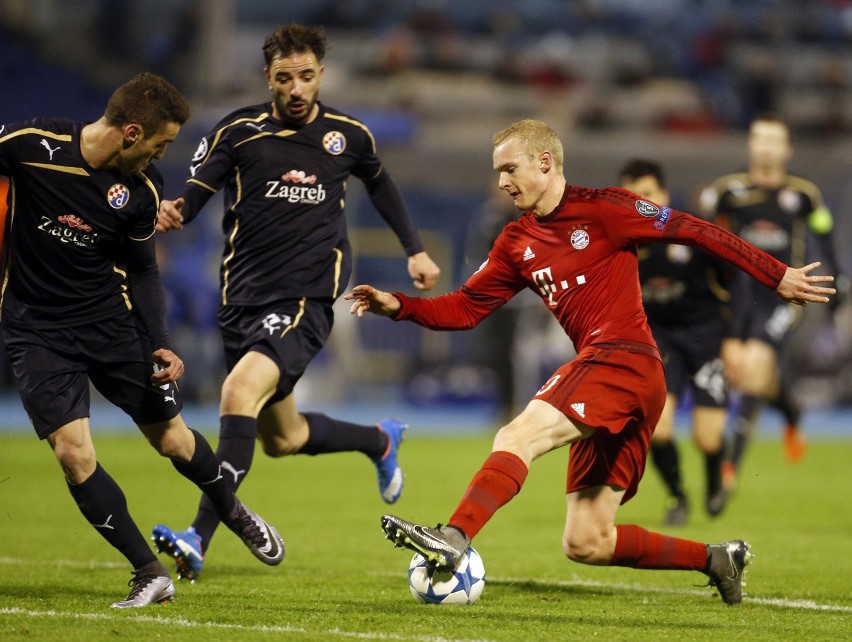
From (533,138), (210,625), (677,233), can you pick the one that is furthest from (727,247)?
(210,625)

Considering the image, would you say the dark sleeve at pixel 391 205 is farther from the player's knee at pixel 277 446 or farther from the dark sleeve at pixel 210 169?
the player's knee at pixel 277 446

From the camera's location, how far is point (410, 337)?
2123 centimetres

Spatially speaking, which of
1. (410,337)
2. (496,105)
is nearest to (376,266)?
(410,337)

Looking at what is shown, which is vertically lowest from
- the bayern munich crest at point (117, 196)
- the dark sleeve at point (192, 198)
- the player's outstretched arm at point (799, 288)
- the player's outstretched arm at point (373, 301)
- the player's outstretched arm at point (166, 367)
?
the player's outstretched arm at point (166, 367)

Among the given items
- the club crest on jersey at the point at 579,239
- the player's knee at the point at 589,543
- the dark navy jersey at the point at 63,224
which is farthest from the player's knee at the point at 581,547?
the dark navy jersey at the point at 63,224

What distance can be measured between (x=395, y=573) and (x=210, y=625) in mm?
1915

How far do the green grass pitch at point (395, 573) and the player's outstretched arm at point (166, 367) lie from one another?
92 centimetres

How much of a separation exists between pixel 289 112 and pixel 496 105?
17467 millimetres

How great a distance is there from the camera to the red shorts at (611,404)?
5273 mm

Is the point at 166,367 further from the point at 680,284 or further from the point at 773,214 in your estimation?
the point at 773,214

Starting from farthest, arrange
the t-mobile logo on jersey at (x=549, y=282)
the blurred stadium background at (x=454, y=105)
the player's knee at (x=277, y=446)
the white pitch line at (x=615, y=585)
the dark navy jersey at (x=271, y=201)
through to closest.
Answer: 1. the blurred stadium background at (x=454, y=105)
2. the player's knee at (x=277, y=446)
3. the dark navy jersey at (x=271, y=201)
4. the white pitch line at (x=615, y=585)
5. the t-mobile logo on jersey at (x=549, y=282)

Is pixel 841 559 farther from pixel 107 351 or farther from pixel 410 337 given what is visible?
pixel 410 337

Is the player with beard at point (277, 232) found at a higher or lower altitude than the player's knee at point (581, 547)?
higher

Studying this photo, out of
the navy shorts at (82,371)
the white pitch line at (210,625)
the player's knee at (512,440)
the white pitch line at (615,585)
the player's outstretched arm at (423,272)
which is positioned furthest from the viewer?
the player's outstretched arm at (423,272)
